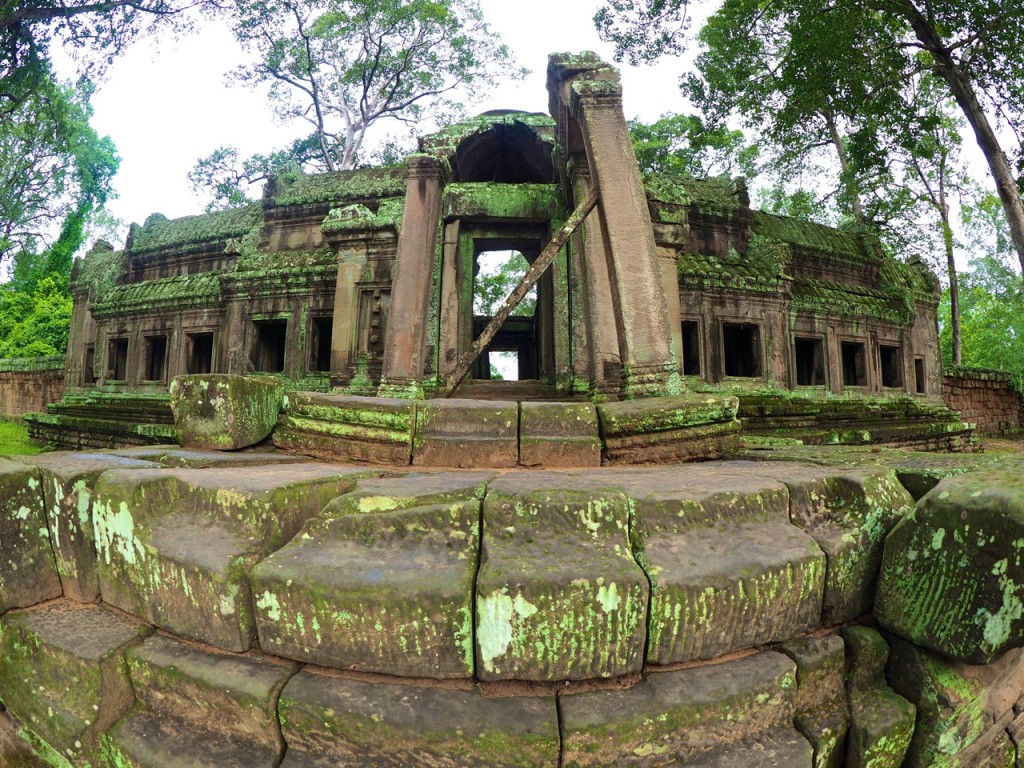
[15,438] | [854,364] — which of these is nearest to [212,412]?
[15,438]

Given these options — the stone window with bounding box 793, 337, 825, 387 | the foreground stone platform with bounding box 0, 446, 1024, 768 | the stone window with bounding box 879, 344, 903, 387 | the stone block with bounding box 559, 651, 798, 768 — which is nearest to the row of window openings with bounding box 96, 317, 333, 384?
the foreground stone platform with bounding box 0, 446, 1024, 768

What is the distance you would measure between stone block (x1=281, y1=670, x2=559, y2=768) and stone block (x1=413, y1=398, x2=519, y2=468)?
1445mm

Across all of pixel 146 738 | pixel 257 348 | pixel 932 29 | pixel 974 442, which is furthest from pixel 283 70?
pixel 974 442

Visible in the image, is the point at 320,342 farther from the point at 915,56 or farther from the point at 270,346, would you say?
the point at 915,56

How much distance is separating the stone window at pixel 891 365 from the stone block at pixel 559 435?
35.0ft

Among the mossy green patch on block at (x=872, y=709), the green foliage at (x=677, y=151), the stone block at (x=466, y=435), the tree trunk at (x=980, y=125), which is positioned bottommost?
the mossy green patch on block at (x=872, y=709)

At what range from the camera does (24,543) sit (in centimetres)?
184

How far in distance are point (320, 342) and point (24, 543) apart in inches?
293

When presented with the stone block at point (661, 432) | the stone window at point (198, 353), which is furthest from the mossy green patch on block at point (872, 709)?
the stone window at point (198, 353)

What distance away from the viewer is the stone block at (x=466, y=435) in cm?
277

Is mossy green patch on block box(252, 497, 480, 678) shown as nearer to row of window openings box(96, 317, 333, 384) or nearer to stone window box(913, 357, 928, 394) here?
row of window openings box(96, 317, 333, 384)

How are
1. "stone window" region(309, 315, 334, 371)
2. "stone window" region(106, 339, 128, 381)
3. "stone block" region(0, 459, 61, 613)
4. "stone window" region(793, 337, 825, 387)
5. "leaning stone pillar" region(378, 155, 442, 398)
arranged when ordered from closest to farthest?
"stone block" region(0, 459, 61, 613), "leaning stone pillar" region(378, 155, 442, 398), "stone window" region(309, 315, 334, 371), "stone window" region(793, 337, 825, 387), "stone window" region(106, 339, 128, 381)

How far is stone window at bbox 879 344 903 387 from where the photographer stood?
1062 cm

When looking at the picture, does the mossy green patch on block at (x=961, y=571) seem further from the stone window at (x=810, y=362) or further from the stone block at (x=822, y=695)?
the stone window at (x=810, y=362)
